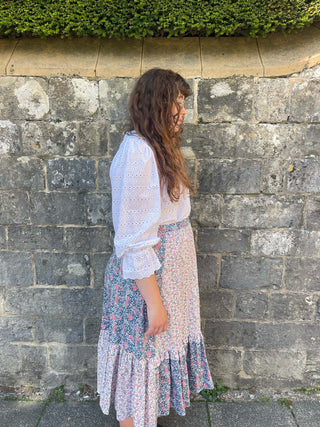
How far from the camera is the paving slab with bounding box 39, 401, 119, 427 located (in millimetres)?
2354

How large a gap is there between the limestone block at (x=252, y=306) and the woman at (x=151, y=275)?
1.95 feet

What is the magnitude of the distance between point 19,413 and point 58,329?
634 millimetres

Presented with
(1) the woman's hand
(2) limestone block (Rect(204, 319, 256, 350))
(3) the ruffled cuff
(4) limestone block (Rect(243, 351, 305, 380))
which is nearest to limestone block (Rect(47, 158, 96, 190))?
(3) the ruffled cuff

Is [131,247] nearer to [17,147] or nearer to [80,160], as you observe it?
[80,160]

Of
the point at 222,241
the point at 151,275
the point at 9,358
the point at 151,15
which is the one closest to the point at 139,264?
the point at 151,275

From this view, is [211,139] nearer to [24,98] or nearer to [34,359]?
[24,98]

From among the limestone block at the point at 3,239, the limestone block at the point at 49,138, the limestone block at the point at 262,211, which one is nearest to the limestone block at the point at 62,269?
the limestone block at the point at 3,239

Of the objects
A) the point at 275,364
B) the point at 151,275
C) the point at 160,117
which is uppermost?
the point at 160,117

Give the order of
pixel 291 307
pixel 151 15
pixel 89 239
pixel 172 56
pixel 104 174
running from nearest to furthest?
pixel 151 15, pixel 172 56, pixel 104 174, pixel 89 239, pixel 291 307

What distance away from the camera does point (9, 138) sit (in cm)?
229

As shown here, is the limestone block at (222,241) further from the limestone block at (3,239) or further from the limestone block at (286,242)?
the limestone block at (3,239)

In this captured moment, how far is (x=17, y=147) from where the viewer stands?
2.30 metres

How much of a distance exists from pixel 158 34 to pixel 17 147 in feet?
3.95

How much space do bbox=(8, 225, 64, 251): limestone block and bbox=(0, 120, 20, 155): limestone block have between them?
0.54m
